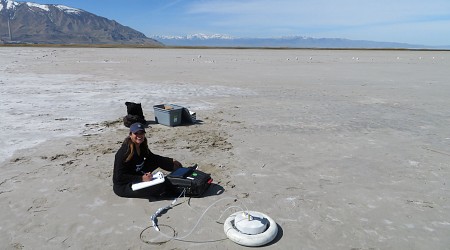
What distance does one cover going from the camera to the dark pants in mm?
4707

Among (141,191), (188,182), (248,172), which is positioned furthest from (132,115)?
(188,182)

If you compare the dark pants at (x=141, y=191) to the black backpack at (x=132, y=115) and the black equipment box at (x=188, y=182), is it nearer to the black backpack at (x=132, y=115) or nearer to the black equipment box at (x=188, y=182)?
Result: the black equipment box at (x=188, y=182)

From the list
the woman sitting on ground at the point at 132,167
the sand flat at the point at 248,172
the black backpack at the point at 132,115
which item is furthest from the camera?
the black backpack at the point at 132,115

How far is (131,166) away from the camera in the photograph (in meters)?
4.84

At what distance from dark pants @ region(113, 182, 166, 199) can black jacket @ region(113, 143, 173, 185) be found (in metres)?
0.07

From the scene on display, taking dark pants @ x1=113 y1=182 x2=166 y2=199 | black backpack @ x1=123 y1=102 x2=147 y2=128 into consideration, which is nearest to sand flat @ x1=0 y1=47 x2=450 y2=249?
dark pants @ x1=113 y1=182 x2=166 y2=199

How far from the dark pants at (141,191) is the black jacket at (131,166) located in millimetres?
72

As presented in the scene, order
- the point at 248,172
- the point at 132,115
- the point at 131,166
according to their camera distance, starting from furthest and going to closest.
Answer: the point at 132,115 → the point at 248,172 → the point at 131,166

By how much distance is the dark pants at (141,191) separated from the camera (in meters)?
4.71

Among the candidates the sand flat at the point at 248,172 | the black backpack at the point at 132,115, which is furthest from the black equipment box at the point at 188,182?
the black backpack at the point at 132,115

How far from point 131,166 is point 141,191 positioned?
0.38m

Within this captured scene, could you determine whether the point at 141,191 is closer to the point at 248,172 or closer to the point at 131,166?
the point at 131,166

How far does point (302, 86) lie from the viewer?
54.9 ft

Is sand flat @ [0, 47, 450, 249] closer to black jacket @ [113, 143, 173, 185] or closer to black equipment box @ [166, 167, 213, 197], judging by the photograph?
black equipment box @ [166, 167, 213, 197]
